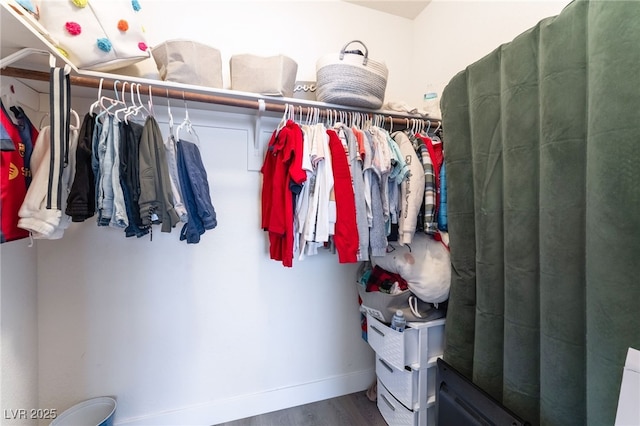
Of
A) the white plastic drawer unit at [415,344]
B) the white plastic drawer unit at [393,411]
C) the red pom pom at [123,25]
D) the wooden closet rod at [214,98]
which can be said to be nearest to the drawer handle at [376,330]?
the white plastic drawer unit at [415,344]

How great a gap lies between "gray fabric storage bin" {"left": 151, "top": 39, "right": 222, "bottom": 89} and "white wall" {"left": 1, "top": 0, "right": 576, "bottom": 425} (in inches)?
10.3

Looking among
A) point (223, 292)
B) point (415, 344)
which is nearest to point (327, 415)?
point (415, 344)

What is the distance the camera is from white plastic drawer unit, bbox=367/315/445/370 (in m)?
1.35

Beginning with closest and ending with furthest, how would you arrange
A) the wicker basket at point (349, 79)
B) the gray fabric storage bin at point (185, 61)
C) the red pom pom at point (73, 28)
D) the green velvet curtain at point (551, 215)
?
1. the green velvet curtain at point (551, 215)
2. the red pom pom at point (73, 28)
3. the gray fabric storage bin at point (185, 61)
4. the wicker basket at point (349, 79)

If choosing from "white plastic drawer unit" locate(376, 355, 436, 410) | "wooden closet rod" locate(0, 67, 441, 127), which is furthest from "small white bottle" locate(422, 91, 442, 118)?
"white plastic drawer unit" locate(376, 355, 436, 410)

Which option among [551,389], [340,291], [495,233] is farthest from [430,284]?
[340,291]

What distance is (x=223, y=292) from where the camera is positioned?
1579 millimetres

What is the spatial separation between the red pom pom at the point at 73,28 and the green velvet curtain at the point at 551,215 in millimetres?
1585

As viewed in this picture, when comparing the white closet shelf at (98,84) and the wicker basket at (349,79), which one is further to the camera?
the wicker basket at (349,79)

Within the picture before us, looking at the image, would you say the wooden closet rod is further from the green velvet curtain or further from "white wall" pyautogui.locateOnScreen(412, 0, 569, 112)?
"white wall" pyautogui.locateOnScreen(412, 0, 569, 112)

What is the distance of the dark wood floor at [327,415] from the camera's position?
5.18ft

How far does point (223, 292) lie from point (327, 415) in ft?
3.27

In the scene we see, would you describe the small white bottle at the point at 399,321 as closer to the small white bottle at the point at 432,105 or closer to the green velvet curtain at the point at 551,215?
the green velvet curtain at the point at 551,215

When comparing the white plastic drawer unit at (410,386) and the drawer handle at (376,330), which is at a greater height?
the drawer handle at (376,330)
